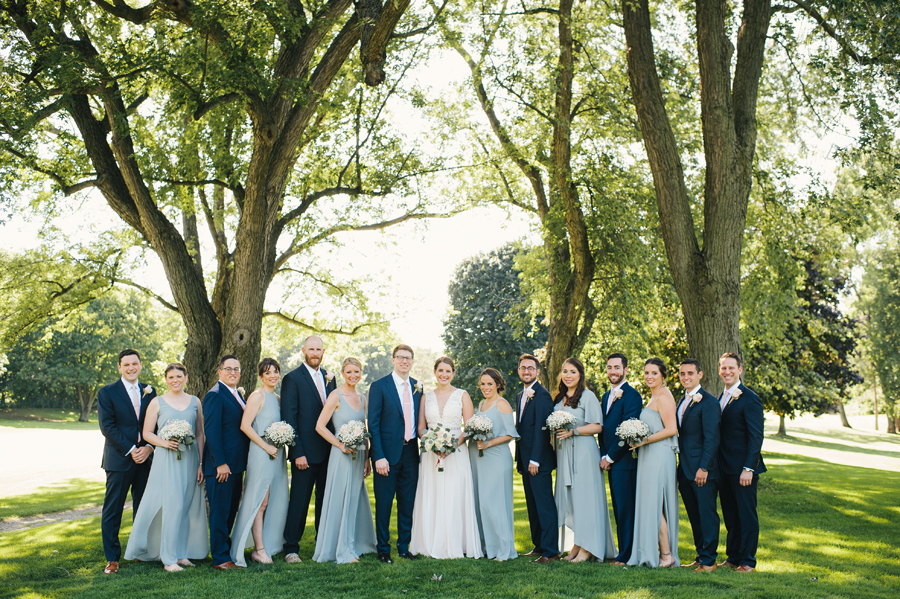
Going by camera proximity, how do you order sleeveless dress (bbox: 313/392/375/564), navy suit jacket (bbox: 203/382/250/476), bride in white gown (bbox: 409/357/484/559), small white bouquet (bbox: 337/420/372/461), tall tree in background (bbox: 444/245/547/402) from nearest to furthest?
navy suit jacket (bbox: 203/382/250/476)
small white bouquet (bbox: 337/420/372/461)
sleeveless dress (bbox: 313/392/375/564)
bride in white gown (bbox: 409/357/484/559)
tall tree in background (bbox: 444/245/547/402)

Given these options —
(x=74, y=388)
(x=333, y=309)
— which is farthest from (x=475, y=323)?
(x=74, y=388)

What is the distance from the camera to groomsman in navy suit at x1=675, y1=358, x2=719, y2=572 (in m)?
6.77

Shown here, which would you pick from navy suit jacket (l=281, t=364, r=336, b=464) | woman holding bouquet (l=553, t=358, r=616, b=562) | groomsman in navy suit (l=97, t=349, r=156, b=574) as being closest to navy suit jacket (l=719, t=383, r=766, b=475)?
woman holding bouquet (l=553, t=358, r=616, b=562)

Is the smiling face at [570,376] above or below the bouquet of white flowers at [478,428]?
above

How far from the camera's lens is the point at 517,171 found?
62.1ft

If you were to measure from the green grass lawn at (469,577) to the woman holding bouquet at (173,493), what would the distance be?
0.21 m

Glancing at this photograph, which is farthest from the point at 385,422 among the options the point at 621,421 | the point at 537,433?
the point at 621,421

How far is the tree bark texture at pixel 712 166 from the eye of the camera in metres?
10.4

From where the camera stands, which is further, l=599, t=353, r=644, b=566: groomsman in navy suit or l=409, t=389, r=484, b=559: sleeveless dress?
l=409, t=389, r=484, b=559: sleeveless dress

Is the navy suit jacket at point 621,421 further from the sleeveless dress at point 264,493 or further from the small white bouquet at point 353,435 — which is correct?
the sleeveless dress at point 264,493

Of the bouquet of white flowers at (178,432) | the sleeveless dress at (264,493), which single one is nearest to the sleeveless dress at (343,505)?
the sleeveless dress at (264,493)

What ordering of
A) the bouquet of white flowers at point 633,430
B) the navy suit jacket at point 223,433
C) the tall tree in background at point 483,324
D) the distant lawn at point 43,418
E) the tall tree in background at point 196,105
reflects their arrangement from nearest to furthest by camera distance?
1. the bouquet of white flowers at point 633,430
2. the navy suit jacket at point 223,433
3. the tall tree in background at point 196,105
4. the tall tree in background at point 483,324
5. the distant lawn at point 43,418

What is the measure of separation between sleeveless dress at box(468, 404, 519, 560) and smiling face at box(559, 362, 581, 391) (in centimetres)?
73

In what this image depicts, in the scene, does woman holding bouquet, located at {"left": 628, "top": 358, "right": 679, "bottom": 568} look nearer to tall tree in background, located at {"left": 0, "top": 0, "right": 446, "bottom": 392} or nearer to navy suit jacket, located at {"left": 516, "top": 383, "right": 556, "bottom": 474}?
navy suit jacket, located at {"left": 516, "top": 383, "right": 556, "bottom": 474}
